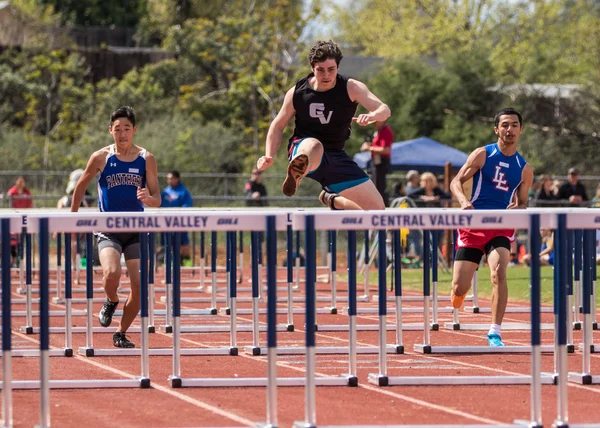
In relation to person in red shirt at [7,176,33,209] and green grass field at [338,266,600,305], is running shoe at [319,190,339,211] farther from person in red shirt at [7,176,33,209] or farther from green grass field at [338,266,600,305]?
person in red shirt at [7,176,33,209]

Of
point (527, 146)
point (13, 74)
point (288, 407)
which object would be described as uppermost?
point (13, 74)

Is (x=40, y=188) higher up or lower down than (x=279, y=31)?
lower down

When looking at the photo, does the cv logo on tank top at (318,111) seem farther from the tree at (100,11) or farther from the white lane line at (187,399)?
the tree at (100,11)

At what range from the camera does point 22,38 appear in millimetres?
53719

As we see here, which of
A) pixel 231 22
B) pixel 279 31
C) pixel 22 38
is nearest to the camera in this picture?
pixel 279 31

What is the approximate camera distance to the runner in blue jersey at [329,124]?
9.20 metres

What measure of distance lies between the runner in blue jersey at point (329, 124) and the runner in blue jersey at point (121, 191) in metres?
1.41

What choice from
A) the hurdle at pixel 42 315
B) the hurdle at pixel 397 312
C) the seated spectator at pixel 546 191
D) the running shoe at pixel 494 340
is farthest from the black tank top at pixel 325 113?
the seated spectator at pixel 546 191

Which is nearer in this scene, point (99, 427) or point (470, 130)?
point (99, 427)

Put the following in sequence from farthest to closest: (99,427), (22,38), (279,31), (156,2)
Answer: (156,2) → (22,38) → (279,31) → (99,427)

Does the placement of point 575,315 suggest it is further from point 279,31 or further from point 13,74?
point 13,74

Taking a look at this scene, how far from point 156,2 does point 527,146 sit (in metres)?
28.5

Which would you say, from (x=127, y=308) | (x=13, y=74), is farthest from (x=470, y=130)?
(x=127, y=308)

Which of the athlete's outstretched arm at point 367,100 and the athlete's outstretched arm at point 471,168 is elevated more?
the athlete's outstretched arm at point 367,100
